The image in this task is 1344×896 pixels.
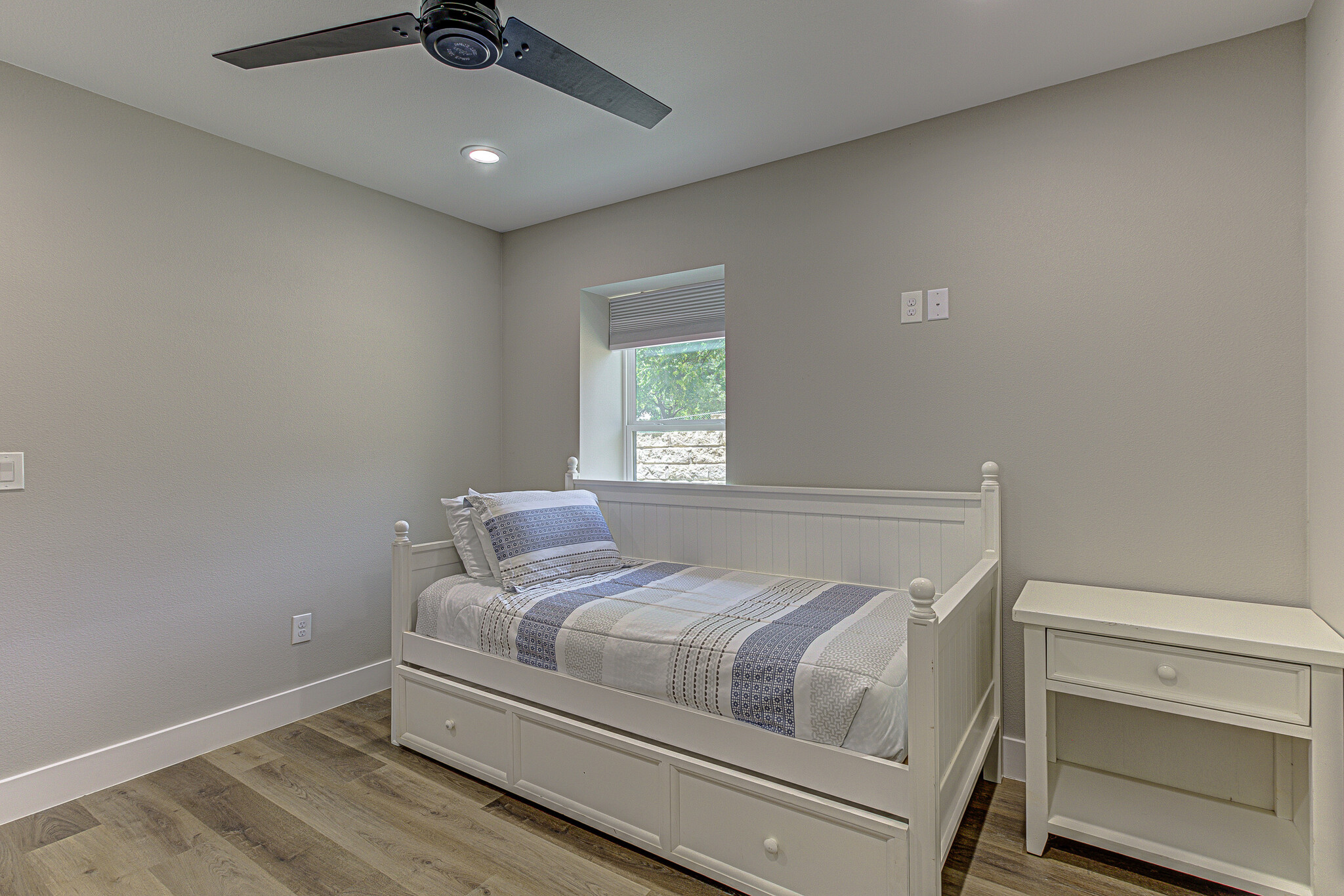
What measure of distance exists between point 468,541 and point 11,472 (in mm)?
1358

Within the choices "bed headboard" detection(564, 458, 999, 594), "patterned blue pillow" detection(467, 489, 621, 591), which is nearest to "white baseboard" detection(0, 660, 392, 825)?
"patterned blue pillow" detection(467, 489, 621, 591)

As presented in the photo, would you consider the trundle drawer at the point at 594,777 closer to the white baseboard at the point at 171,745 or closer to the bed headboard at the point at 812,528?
the bed headboard at the point at 812,528

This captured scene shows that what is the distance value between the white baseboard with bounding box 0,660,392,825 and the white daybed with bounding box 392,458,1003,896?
0.57 metres

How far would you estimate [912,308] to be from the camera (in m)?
2.36

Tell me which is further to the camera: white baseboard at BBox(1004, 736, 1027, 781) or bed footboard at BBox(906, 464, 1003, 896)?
white baseboard at BBox(1004, 736, 1027, 781)

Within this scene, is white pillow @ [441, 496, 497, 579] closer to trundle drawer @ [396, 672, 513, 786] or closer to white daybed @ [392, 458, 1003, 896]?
white daybed @ [392, 458, 1003, 896]

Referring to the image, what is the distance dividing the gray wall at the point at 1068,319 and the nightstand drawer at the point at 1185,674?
466 millimetres

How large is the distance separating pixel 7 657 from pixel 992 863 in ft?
9.50

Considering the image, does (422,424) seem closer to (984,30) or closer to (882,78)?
(882,78)

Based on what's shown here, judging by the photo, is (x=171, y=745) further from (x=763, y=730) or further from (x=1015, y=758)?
(x=1015, y=758)

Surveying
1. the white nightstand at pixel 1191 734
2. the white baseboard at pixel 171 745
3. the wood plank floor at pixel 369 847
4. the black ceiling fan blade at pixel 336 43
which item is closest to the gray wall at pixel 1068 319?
the white nightstand at pixel 1191 734

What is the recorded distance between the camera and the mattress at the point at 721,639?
1526mm

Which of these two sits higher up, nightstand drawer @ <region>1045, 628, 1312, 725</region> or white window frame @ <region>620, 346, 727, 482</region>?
white window frame @ <region>620, 346, 727, 482</region>

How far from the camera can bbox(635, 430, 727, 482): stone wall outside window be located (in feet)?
10.2
